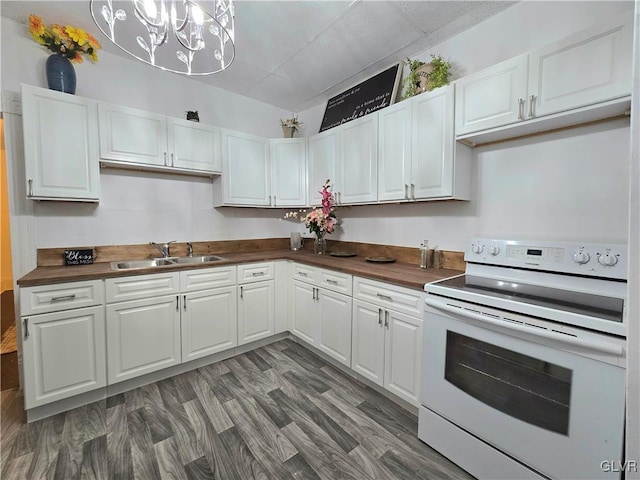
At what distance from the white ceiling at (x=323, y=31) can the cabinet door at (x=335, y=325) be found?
82.7 inches

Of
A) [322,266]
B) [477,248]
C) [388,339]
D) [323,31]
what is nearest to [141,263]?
[322,266]

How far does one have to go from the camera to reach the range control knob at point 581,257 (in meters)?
1.41

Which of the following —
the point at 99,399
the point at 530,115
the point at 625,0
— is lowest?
the point at 99,399

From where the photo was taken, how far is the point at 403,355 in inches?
72.6

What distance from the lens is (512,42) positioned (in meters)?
1.86

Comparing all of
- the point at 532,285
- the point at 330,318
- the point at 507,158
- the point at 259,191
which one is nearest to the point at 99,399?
the point at 330,318

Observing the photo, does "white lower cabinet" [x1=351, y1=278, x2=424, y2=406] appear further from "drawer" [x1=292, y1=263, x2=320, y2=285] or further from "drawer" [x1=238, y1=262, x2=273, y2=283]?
"drawer" [x1=238, y1=262, x2=273, y2=283]

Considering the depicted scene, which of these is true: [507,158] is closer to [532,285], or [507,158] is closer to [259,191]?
[532,285]

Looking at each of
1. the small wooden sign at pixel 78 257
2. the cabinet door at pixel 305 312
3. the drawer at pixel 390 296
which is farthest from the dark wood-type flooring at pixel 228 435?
the small wooden sign at pixel 78 257

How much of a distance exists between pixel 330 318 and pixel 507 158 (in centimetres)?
181

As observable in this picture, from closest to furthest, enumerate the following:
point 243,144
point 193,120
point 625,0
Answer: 1. point 625,0
2. point 193,120
3. point 243,144

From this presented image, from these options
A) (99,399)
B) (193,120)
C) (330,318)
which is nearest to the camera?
(99,399)

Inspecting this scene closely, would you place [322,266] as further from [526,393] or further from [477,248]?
[526,393]

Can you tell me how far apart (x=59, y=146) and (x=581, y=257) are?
342cm
